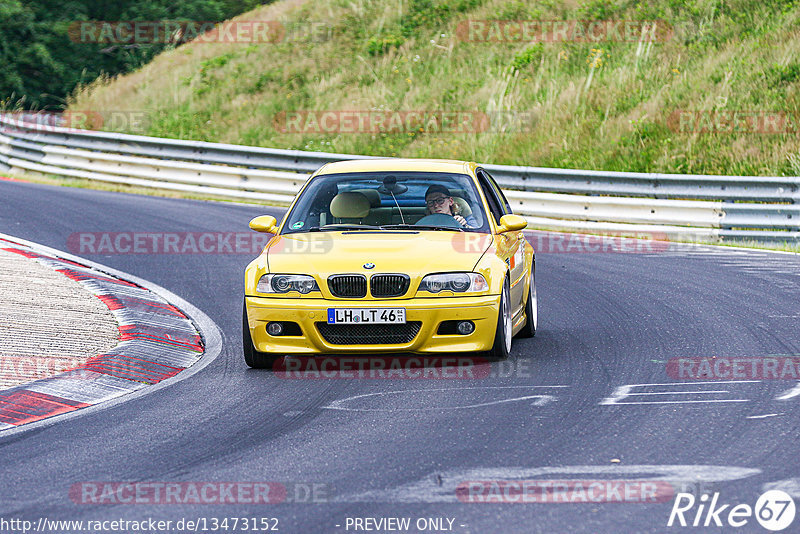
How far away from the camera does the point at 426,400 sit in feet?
25.0

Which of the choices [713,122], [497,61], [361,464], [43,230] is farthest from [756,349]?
[497,61]

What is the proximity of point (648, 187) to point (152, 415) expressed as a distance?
1240 cm

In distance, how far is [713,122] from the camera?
70.7ft

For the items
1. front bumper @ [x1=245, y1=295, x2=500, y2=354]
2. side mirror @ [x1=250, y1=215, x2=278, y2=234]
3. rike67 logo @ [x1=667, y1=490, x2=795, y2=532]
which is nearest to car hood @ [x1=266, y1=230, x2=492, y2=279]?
side mirror @ [x1=250, y1=215, x2=278, y2=234]

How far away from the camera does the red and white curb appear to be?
7.70 meters

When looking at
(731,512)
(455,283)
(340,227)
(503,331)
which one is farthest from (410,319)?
(731,512)

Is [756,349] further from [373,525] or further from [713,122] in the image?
[713,122]

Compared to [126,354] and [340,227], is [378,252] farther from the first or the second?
[126,354]

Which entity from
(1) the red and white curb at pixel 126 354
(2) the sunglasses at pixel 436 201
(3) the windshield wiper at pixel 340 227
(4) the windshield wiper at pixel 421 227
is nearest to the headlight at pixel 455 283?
(4) the windshield wiper at pixel 421 227

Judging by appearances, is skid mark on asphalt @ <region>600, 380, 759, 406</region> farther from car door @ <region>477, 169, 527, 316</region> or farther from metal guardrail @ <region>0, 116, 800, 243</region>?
metal guardrail @ <region>0, 116, 800, 243</region>

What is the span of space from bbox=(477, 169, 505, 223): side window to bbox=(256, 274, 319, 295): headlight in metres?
2.05

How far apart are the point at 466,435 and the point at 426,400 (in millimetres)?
1050

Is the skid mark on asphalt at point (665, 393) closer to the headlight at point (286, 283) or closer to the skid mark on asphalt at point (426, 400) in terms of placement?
the skid mark on asphalt at point (426, 400)

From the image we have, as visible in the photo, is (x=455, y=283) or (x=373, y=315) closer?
(x=373, y=315)
